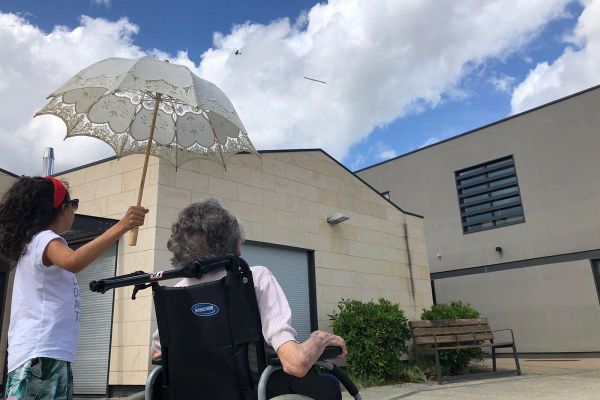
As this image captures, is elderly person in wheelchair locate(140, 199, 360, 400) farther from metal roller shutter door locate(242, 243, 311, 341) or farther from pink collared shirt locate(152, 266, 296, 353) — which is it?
metal roller shutter door locate(242, 243, 311, 341)

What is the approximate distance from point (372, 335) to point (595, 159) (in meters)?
8.28

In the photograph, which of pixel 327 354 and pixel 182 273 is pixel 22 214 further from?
pixel 327 354

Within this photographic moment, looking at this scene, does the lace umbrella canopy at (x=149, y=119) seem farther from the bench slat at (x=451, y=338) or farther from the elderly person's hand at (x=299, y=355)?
the bench slat at (x=451, y=338)

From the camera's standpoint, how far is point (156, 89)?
2.77 m

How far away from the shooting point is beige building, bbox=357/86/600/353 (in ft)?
39.0

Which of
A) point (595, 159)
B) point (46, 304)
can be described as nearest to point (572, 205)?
point (595, 159)

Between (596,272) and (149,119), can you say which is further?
(596,272)

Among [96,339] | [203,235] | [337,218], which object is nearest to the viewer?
[203,235]

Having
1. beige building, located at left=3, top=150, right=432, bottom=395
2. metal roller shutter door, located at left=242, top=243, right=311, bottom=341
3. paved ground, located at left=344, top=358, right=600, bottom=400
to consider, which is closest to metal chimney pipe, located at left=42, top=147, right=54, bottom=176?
beige building, located at left=3, top=150, right=432, bottom=395

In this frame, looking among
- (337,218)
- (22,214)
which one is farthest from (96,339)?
(22,214)

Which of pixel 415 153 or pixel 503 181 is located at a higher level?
pixel 415 153

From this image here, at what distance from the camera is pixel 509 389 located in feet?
20.5

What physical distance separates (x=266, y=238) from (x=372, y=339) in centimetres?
222

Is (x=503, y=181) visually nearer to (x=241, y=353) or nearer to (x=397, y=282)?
(x=397, y=282)
